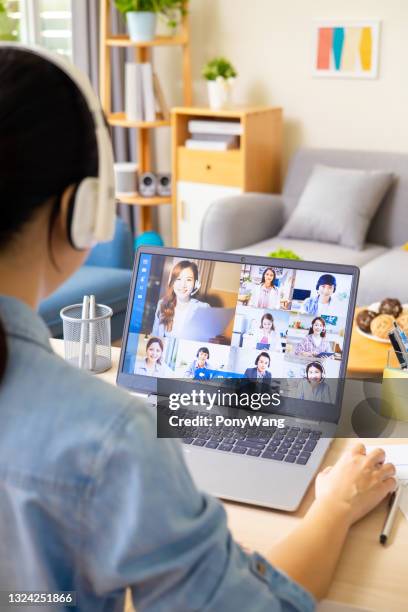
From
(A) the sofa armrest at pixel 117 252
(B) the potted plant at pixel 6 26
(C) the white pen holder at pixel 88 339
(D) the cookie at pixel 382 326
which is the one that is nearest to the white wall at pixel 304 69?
(B) the potted plant at pixel 6 26

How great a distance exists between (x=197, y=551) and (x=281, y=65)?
3866 mm

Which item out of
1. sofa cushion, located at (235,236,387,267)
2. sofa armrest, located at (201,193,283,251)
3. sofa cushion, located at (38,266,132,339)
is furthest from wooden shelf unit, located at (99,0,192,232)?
sofa cushion, located at (38,266,132,339)

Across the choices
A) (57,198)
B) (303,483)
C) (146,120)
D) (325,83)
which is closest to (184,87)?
(146,120)

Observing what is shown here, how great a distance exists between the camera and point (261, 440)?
1.19 meters

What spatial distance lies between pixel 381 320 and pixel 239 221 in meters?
1.58

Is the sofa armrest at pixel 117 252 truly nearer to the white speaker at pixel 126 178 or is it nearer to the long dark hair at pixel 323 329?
the white speaker at pixel 126 178

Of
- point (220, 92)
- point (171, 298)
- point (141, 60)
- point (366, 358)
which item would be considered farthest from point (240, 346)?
point (141, 60)

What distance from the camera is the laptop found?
1242 mm

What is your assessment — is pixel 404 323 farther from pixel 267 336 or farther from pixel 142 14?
pixel 142 14

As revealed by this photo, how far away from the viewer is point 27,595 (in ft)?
2.35

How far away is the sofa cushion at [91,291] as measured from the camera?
9.46 feet

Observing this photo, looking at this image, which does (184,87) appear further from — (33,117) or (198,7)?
(33,117)

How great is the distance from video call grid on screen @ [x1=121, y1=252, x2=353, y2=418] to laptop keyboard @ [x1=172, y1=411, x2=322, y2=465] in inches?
3.1

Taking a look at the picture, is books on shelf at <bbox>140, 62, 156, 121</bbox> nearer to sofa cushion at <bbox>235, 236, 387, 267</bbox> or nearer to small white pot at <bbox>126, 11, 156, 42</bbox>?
small white pot at <bbox>126, 11, 156, 42</bbox>
